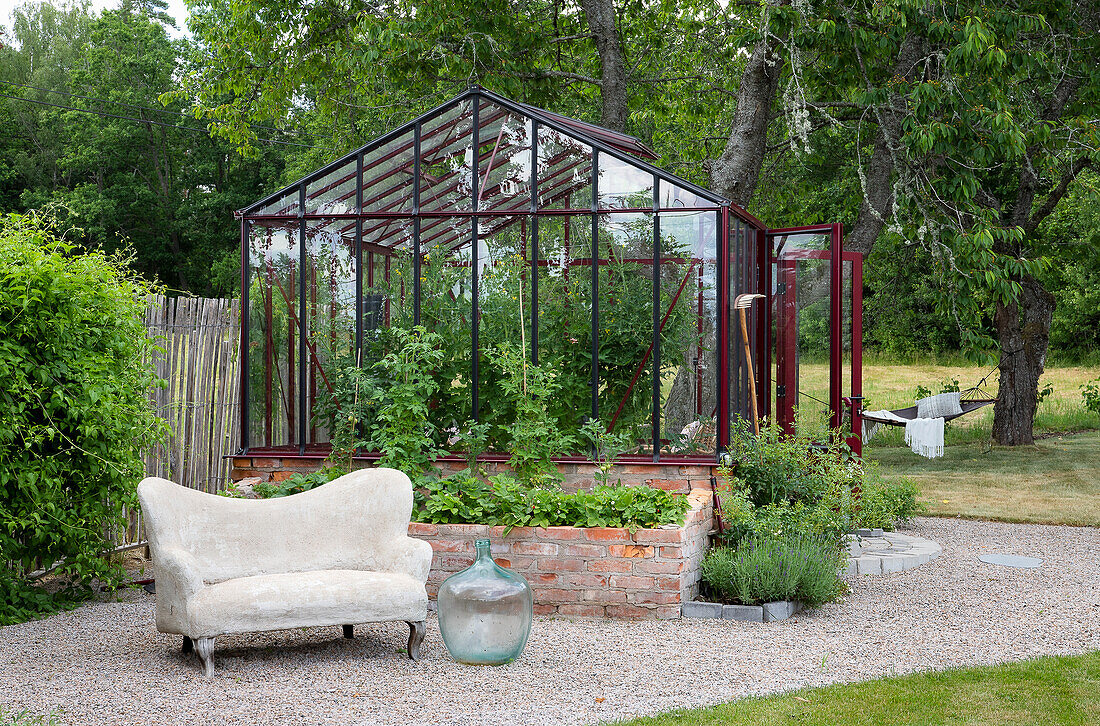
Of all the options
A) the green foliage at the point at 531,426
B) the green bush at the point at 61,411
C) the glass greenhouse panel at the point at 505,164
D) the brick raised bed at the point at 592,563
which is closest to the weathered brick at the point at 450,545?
the brick raised bed at the point at 592,563

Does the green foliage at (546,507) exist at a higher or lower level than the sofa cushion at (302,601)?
higher

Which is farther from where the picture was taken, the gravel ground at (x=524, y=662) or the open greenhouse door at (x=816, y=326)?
the open greenhouse door at (x=816, y=326)

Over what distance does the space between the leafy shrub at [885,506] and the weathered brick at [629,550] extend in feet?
7.13

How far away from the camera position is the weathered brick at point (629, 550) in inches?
213

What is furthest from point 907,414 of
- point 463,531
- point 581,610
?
point 463,531

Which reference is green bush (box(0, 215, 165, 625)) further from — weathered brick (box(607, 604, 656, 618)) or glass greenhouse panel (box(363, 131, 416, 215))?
weathered brick (box(607, 604, 656, 618))

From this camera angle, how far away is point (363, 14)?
10672 millimetres

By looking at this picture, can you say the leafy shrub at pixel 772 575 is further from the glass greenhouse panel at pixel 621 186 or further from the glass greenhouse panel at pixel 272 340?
the glass greenhouse panel at pixel 272 340

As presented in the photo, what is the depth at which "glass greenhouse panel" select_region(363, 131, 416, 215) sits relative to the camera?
7.20 meters

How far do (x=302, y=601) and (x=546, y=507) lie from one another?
5.19 ft

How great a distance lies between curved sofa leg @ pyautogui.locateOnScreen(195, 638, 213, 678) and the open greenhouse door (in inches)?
200

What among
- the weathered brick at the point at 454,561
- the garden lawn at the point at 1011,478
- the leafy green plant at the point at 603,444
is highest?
the leafy green plant at the point at 603,444

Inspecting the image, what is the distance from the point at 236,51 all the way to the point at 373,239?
573cm

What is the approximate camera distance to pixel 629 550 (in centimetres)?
541
